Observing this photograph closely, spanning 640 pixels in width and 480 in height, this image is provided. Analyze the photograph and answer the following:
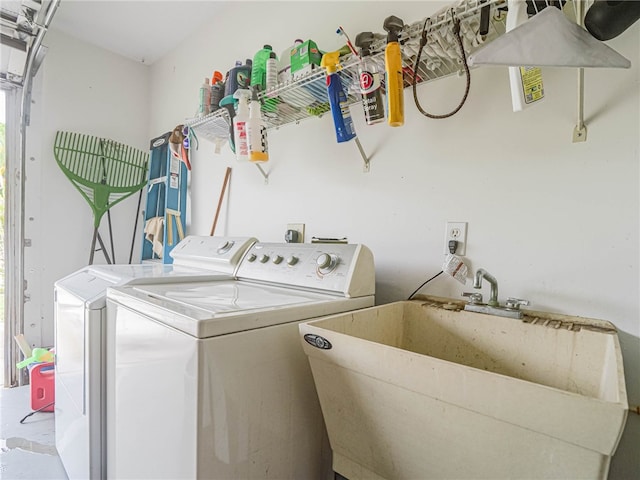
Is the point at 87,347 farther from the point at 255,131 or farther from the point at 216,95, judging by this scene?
the point at 216,95

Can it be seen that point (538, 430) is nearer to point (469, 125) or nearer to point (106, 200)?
point (469, 125)

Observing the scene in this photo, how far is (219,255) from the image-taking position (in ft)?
5.44

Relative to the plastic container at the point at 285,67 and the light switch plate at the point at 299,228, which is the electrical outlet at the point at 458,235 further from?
the plastic container at the point at 285,67

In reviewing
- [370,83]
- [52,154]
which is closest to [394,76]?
[370,83]

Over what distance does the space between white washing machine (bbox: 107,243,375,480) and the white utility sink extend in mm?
114

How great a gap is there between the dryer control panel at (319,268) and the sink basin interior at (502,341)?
0.41 feet

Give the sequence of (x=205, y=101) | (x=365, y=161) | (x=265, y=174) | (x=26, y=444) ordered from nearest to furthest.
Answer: (x=365, y=161)
(x=26, y=444)
(x=205, y=101)
(x=265, y=174)

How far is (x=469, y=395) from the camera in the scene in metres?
0.61

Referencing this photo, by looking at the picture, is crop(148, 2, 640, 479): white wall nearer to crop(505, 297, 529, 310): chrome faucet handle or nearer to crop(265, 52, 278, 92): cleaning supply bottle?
crop(505, 297, 529, 310): chrome faucet handle

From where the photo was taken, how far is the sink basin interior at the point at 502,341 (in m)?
0.87

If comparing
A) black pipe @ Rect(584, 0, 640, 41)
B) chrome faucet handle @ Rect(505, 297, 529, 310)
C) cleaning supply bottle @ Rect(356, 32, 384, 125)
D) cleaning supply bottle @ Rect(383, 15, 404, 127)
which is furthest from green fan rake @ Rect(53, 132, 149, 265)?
black pipe @ Rect(584, 0, 640, 41)

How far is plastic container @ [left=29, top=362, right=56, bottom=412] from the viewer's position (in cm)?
205

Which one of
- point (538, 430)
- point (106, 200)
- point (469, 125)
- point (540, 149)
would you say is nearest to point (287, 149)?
point (469, 125)

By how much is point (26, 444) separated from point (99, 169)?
197cm
